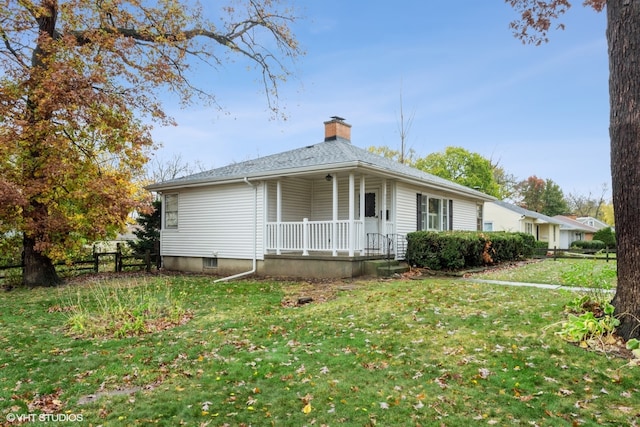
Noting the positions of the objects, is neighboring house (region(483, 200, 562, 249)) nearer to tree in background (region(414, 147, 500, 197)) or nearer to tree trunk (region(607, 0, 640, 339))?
tree in background (region(414, 147, 500, 197))

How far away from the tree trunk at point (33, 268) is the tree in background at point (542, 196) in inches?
2115

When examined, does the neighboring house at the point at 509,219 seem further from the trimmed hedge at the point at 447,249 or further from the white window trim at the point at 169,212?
the white window trim at the point at 169,212

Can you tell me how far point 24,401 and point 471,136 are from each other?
3864 cm

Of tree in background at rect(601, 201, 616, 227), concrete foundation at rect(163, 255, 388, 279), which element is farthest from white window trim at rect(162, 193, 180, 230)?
tree in background at rect(601, 201, 616, 227)

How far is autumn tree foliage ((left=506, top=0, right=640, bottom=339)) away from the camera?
5.03 meters

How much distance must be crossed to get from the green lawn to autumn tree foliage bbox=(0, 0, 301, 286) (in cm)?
473

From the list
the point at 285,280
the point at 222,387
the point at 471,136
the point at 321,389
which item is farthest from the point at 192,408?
the point at 471,136

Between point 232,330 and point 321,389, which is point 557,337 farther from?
point 232,330

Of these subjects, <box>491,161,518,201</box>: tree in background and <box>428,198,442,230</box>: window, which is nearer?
<box>428,198,442,230</box>: window

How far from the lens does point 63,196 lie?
12.0m

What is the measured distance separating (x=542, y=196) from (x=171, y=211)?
52827 mm

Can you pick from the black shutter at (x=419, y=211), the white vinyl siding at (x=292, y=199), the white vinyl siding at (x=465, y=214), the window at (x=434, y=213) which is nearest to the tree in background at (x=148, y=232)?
the white vinyl siding at (x=292, y=199)

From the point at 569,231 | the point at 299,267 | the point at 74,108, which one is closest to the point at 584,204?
the point at 569,231

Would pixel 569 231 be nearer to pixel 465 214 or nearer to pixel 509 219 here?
pixel 509 219
